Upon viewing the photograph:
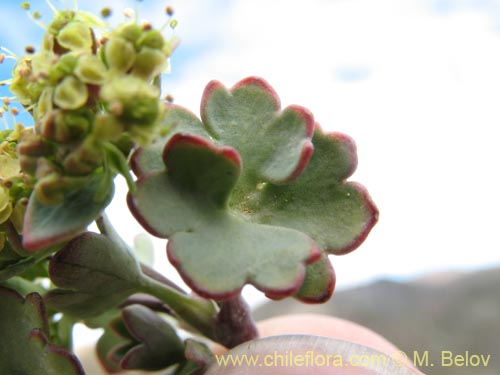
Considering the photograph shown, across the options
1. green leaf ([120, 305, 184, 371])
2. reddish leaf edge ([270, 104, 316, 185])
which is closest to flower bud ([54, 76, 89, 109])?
reddish leaf edge ([270, 104, 316, 185])

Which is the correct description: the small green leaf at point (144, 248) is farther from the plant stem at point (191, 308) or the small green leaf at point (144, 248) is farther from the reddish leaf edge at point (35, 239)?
the reddish leaf edge at point (35, 239)

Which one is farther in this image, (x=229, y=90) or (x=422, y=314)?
(x=422, y=314)

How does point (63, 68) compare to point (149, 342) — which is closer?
point (63, 68)

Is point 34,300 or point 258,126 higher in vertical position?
point 258,126

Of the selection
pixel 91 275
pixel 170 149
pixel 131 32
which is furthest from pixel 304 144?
pixel 91 275

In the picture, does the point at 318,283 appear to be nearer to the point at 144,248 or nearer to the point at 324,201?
the point at 324,201

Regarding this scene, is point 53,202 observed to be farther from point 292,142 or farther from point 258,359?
point 258,359

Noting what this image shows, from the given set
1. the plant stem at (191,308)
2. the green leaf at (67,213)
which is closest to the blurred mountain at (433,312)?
the plant stem at (191,308)

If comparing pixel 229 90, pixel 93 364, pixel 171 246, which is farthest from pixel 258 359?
pixel 93 364
